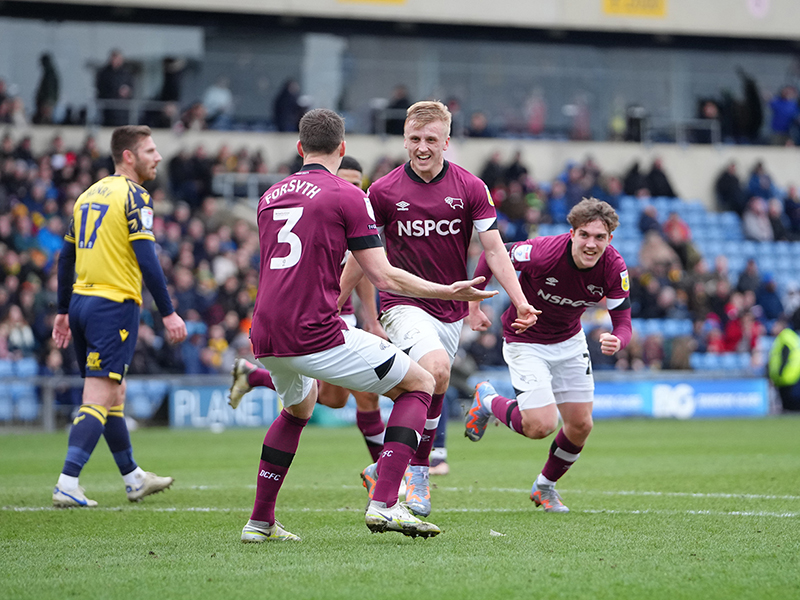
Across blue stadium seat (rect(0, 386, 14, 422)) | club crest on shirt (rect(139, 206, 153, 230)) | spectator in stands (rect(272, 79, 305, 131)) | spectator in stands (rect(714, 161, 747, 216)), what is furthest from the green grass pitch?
spectator in stands (rect(714, 161, 747, 216))

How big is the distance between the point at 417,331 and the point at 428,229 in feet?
2.19

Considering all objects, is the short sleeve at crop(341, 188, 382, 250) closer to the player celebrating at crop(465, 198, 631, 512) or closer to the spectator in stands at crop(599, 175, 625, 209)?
the player celebrating at crop(465, 198, 631, 512)

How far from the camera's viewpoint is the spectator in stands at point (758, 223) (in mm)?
27125

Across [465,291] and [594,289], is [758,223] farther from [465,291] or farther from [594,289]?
[465,291]

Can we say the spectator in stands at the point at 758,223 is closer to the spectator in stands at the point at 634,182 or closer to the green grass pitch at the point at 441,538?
the spectator in stands at the point at 634,182

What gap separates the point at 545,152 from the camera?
27859mm

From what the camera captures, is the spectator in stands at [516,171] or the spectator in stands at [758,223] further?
the spectator in stands at [758,223]

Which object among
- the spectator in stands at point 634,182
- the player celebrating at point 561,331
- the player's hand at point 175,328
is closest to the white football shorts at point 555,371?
the player celebrating at point 561,331

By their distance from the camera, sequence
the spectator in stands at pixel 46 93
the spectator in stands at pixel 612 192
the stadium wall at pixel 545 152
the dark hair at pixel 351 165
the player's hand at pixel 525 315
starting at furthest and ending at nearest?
1. the spectator in stands at pixel 612 192
2. the stadium wall at pixel 545 152
3. the spectator in stands at pixel 46 93
4. the dark hair at pixel 351 165
5. the player's hand at pixel 525 315

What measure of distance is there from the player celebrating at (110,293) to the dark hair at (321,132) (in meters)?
2.18

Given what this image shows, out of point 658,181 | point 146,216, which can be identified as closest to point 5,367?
point 146,216

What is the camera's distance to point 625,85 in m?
29.5

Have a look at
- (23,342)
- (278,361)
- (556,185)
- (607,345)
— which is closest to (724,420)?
(556,185)

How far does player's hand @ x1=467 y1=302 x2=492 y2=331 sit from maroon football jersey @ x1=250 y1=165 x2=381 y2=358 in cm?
186
